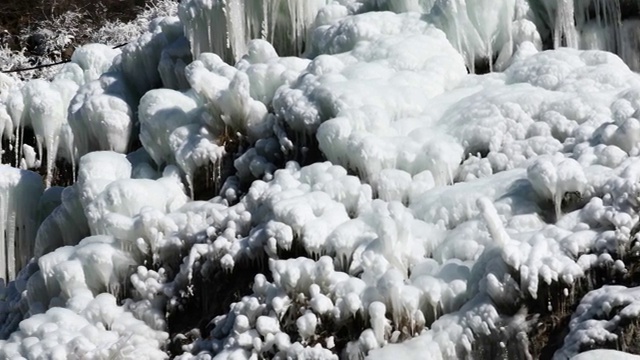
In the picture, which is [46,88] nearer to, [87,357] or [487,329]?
[87,357]

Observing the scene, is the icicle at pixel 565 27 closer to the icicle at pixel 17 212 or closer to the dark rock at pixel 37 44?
the icicle at pixel 17 212

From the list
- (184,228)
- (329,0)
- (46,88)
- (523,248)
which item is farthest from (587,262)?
(46,88)

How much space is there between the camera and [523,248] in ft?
18.5

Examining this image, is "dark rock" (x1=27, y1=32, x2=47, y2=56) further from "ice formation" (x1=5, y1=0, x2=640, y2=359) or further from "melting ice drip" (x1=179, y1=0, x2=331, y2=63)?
"melting ice drip" (x1=179, y1=0, x2=331, y2=63)

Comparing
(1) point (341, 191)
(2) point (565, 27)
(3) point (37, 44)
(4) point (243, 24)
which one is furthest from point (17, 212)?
(3) point (37, 44)

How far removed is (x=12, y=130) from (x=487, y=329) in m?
6.40

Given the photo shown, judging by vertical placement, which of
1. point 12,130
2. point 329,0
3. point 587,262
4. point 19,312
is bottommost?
point 19,312

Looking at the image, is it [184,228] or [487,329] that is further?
[184,228]

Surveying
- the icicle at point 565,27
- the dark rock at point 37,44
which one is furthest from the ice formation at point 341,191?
the dark rock at point 37,44

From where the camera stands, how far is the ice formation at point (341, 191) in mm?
5766

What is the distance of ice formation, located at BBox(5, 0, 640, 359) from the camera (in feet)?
18.9

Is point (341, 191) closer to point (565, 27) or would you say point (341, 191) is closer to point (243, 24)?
point (565, 27)

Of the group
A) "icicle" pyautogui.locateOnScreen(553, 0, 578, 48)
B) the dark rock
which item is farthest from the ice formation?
the dark rock

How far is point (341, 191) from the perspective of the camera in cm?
681
